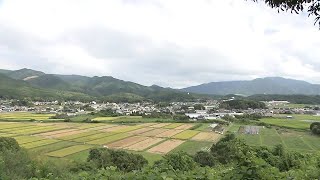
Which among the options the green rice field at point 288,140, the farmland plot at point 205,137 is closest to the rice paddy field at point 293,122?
the green rice field at point 288,140

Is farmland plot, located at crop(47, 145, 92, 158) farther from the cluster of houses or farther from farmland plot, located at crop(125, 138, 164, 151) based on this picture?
the cluster of houses

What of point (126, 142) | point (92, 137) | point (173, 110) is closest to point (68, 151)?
point (126, 142)

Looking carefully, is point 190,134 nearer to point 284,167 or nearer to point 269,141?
point 269,141

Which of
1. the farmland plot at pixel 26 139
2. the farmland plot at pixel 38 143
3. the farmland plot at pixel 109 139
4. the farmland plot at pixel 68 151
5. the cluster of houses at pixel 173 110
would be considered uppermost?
the cluster of houses at pixel 173 110

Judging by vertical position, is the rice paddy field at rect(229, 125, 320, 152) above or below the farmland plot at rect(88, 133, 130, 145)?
below

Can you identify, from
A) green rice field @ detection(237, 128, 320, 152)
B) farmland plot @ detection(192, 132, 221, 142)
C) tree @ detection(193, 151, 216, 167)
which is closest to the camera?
tree @ detection(193, 151, 216, 167)

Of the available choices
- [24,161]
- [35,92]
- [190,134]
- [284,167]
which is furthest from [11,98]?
[284,167]

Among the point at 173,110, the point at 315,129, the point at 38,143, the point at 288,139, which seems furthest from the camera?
the point at 173,110

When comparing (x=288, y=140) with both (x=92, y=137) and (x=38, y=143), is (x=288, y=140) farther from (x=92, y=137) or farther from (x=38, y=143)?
(x=38, y=143)

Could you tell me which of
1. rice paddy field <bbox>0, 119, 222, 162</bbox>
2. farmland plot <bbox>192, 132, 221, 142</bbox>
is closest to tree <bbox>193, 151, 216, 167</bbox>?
rice paddy field <bbox>0, 119, 222, 162</bbox>

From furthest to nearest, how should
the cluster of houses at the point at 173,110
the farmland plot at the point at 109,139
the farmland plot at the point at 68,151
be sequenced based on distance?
the cluster of houses at the point at 173,110 → the farmland plot at the point at 109,139 → the farmland plot at the point at 68,151

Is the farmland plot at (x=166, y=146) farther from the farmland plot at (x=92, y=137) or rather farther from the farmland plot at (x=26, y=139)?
the farmland plot at (x=26, y=139)

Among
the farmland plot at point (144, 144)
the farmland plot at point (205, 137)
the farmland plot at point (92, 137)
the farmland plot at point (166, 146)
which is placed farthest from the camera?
the farmland plot at point (205, 137)

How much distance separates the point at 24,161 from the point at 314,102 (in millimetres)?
175280
